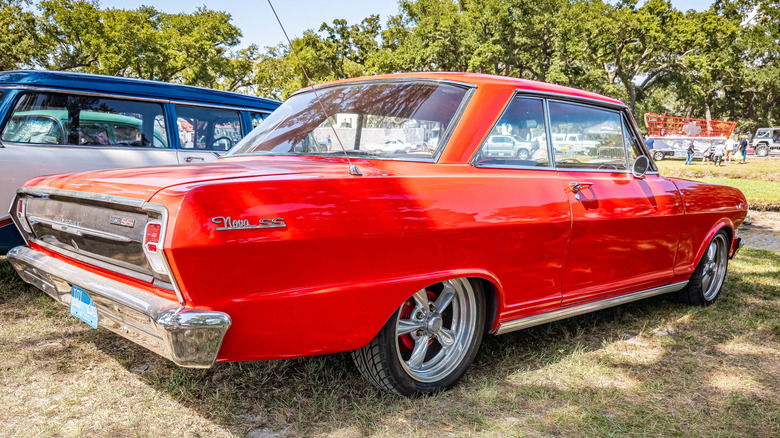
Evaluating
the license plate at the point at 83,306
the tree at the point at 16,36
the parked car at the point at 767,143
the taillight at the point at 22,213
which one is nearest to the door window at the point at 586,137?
the license plate at the point at 83,306

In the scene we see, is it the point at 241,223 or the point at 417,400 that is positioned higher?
→ the point at 241,223

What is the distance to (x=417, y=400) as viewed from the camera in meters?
2.74

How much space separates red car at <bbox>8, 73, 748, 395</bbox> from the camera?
208cm

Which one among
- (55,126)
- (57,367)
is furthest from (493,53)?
(57,367)

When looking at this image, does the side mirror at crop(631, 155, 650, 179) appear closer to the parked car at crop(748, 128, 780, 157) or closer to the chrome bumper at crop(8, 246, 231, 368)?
the chrome bumper at crop(8, 246, 231, 368)

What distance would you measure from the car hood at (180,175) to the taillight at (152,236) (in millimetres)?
107

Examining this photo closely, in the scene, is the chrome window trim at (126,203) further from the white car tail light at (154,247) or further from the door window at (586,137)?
the door window at (586,137)

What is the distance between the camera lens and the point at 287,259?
7.05 ft

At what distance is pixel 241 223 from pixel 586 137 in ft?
7.81

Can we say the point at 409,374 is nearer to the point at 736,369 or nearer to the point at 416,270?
the point at 416,270

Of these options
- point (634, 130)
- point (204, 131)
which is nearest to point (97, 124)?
point (204, 131)

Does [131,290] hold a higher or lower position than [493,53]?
lower

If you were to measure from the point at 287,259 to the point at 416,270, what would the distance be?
2.03 feet

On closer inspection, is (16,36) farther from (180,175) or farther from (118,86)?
(180,175)
